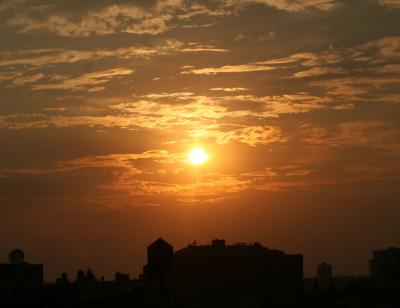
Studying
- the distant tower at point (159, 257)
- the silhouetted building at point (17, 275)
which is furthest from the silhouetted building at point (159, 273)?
the silhouetted building at point (17, 275)

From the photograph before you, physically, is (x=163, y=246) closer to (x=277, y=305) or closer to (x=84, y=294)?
(x=84, y=294)

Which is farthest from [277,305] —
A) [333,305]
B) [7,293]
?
[7,293]

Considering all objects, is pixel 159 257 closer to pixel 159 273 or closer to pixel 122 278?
pixel 159 273

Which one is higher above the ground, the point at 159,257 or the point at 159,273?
the point at 159,257

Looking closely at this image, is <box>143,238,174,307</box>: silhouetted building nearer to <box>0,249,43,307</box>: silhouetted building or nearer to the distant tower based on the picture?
the distant tower

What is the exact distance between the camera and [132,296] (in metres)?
122

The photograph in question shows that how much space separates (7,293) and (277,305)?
284ft

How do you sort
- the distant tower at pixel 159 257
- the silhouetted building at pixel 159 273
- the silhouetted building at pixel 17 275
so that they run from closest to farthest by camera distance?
the silhouetted building at pixel 159 273, the distant tower at pixel 159 257, the silhouetted building at pixel 17 275

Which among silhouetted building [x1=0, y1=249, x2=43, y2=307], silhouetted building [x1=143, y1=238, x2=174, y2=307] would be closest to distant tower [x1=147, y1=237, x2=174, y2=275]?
silhouetted building [x1=143, y1=238, x2=174, y2=307]

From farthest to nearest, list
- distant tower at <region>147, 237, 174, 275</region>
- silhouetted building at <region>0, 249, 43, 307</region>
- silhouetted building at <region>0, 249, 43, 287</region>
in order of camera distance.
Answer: silhouetted building at <region>0, 249, 43, 287</region> < silhouetted building at <region>0, 249, 43, 307</region> < distant tower at <region>147, 237, 174, 275</region>

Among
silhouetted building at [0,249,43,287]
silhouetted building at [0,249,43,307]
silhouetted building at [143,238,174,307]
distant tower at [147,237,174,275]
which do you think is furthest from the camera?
silhouetted building at [0,249,43,287]

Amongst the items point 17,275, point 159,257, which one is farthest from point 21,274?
point 159,257

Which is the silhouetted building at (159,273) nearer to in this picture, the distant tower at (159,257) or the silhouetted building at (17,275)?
the distant tower at (159,257)

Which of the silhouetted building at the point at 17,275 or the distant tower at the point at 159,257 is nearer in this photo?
the distant tower at the point at 159,257
